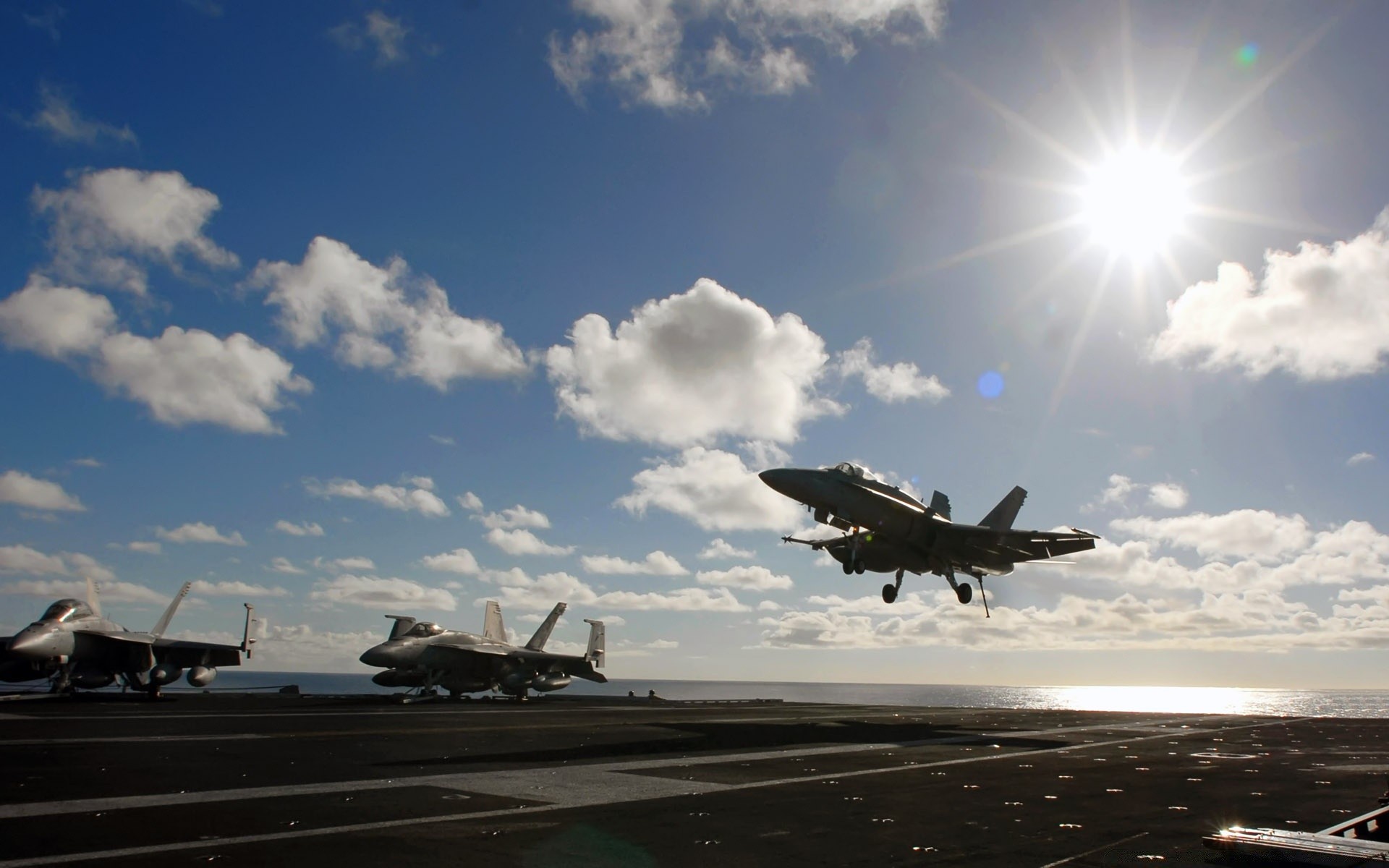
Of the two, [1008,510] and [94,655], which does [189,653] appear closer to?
[94,655]

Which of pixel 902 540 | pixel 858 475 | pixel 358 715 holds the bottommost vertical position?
pixel 358 715

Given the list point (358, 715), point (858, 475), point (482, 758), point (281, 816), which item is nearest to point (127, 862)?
point (281, 816)

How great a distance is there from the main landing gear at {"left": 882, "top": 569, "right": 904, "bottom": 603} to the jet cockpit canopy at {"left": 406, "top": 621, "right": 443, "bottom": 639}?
81.7ft

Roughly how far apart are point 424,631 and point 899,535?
27.1 m

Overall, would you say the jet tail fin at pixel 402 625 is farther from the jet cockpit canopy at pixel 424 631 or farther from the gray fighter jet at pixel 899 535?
the gray fighter jet at pixel 899 535

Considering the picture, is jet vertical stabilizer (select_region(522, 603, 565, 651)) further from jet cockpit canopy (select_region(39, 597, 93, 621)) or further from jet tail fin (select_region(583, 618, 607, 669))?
jet cockpit canopy (select_region(39, 597, 93, 621))

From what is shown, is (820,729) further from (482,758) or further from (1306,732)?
(1306,732)

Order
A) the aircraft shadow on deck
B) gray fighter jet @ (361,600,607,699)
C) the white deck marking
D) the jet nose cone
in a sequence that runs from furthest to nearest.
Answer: gray fighter jet @ (361,600,607,699), the jet nose cone, the aircraft shadow on deck, the white deck marking

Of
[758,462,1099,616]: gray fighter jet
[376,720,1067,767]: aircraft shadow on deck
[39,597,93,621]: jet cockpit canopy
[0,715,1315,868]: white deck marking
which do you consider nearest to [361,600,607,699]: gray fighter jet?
[39,597,93,621]: jet cockpit canopy

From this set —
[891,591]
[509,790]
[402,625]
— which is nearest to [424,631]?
[402,625]

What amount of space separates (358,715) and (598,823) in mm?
21837

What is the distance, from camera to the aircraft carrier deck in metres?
7.55

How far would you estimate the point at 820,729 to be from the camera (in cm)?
2375

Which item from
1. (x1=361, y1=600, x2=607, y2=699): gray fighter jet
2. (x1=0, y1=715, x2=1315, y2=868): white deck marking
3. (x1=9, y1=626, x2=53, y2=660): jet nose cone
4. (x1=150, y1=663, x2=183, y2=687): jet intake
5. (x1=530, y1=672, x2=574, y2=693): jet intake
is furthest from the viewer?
(x1=530, y1=672, x2=574, y2=693): jet intake
